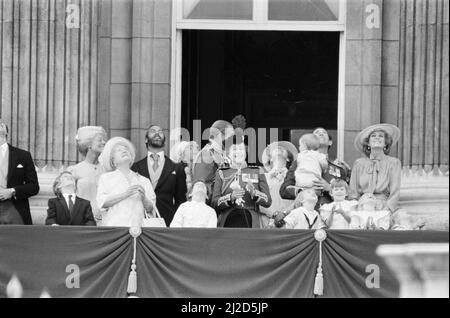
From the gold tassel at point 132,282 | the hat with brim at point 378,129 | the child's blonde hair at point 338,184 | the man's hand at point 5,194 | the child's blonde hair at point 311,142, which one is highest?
the hat with brim at point 378,129

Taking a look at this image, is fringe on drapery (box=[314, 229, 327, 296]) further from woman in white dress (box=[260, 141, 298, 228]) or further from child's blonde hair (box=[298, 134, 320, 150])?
child's blonde hair (box=[298, 134, 320, 150])

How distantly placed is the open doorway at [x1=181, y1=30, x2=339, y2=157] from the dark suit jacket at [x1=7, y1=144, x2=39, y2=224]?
3.14m

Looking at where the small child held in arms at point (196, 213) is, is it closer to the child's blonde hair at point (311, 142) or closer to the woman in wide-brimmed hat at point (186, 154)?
the woman in wide-brimmed hat at point (186, 154)

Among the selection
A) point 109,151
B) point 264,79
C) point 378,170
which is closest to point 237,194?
point 109,151

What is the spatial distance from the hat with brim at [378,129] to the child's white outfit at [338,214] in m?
1.36

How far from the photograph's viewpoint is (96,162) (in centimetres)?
2011

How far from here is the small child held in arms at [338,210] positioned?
744 inches

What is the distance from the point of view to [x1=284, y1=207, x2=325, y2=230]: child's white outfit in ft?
61.9

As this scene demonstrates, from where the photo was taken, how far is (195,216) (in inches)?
741

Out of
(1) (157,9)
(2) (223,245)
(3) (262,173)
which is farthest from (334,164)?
(1) (157,9)

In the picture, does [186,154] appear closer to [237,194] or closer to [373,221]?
[237,194]

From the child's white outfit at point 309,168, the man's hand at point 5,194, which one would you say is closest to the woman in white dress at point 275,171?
the child's white outfit at point 309,168

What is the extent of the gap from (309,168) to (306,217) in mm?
817
